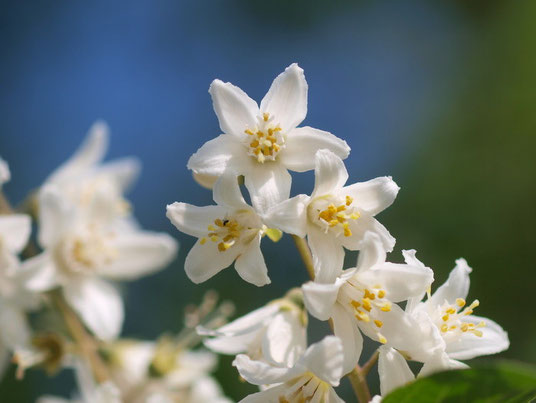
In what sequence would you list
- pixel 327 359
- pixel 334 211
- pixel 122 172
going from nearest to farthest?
pixel 327 359
pixel 334 211
pixel 122 172

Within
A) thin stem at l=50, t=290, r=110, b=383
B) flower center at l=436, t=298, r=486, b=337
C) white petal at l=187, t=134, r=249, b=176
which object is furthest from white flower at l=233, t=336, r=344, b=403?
thin stem at l=50, t=290, r=110, b=383

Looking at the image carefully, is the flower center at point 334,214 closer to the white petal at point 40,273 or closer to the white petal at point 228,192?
the white petal at point 228,192

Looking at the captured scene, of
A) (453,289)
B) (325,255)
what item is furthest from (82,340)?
(453,289)

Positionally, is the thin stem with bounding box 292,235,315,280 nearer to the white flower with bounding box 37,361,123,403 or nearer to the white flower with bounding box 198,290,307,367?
the white flower with bounding box 198,290,307,367

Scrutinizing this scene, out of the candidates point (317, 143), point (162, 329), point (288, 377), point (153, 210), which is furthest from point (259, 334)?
point (153, 210)

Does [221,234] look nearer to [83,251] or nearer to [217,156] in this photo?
[217,156]

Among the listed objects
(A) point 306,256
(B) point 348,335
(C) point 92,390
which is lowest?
(C) point 92,390

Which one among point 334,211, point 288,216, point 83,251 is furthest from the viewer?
point 83,251
